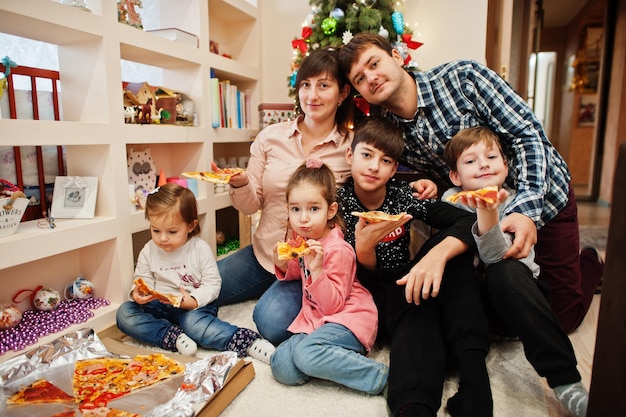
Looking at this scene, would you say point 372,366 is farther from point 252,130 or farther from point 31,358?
point 252,130

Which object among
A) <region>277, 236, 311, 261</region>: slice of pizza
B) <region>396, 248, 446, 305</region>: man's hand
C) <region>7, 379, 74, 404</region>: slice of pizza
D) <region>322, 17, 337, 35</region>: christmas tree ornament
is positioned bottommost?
<region>7, 379, 74, 404</region>: slice of pizza

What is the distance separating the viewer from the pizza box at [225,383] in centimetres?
132

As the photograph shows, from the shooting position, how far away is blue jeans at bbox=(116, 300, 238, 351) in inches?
70.6

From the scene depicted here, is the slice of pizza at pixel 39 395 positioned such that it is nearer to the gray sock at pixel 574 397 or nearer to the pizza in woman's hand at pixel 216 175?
the pizza in woman's hand at pixel 216 175

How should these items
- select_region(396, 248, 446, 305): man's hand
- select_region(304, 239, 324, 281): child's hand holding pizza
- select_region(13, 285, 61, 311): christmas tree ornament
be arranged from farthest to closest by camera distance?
select_region(13, 285, 61, 311): christmas tree ornament < select_region(304, 239, 324, 281): child's hand holding pizza < select_region(396, 248, 446, 305): man's hand

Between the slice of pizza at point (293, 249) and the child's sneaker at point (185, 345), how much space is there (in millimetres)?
558

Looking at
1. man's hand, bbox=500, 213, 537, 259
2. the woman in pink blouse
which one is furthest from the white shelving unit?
man's hand, bbox=500, 213, 537, 259

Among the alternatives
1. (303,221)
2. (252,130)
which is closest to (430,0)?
(252,130)

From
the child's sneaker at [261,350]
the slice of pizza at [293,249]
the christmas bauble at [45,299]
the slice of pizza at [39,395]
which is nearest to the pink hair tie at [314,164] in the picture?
the slice of pizza at [293,249]

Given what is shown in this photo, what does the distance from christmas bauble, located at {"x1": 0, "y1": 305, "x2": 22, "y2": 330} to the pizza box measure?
1.17 ft

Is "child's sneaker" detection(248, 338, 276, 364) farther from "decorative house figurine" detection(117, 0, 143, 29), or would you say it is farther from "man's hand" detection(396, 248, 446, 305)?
"decorative house figurine" detection(117, 0, 143, 29)

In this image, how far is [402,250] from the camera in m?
1.84

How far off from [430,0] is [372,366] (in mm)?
2970

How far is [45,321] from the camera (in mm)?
1814
